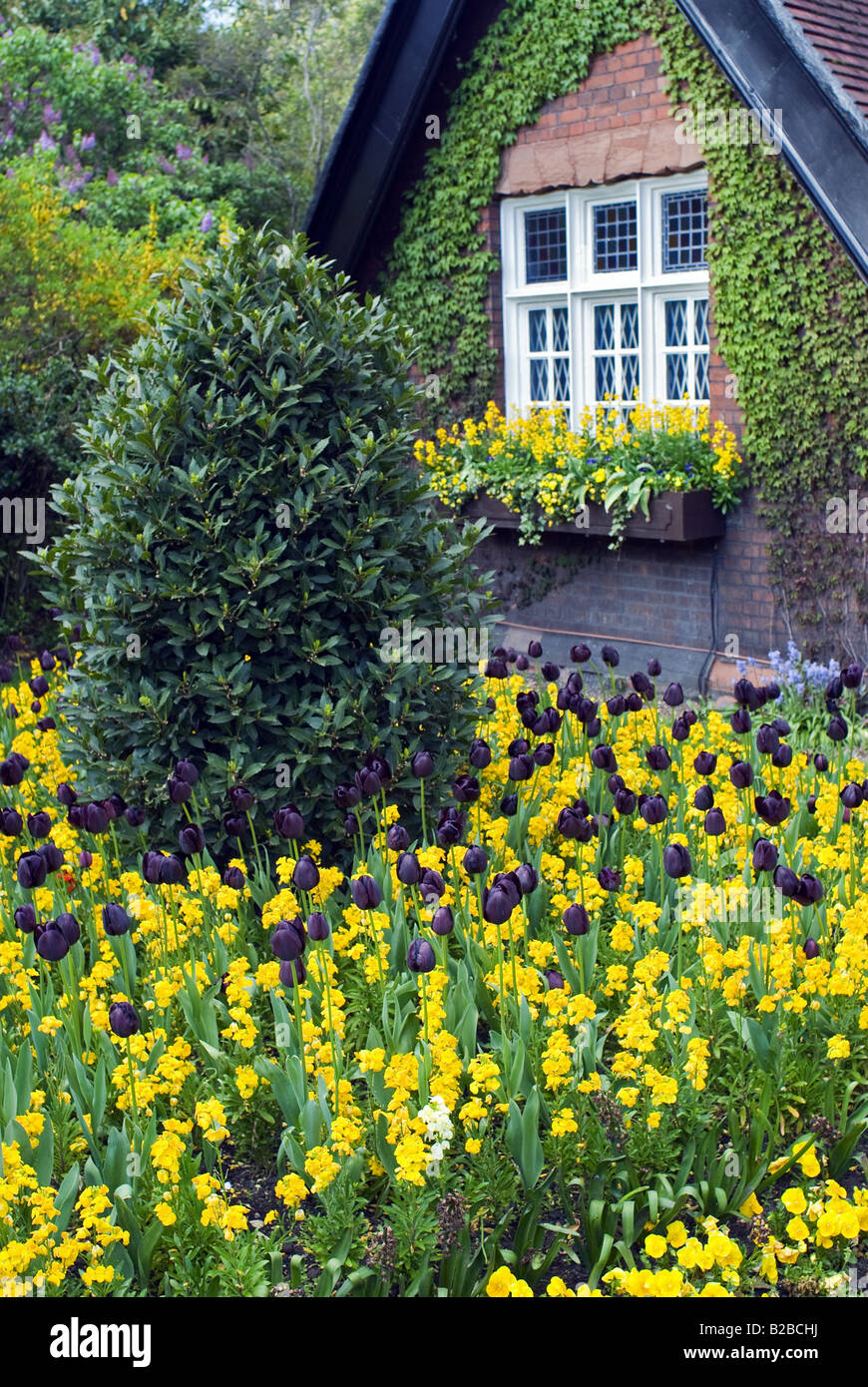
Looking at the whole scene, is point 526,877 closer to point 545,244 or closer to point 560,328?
point 560,328

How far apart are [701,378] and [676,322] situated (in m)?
0.48

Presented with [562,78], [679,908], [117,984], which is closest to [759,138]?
[562,78]

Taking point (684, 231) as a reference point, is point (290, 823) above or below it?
below

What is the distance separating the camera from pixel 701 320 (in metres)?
9.64

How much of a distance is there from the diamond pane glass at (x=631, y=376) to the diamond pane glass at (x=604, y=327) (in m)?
0.19

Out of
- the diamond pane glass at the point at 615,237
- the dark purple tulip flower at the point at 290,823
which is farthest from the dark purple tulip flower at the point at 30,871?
the diamond pane glass at the point at 615,237

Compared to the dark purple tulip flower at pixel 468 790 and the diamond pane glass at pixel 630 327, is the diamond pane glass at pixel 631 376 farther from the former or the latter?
the dark purple tulip flower at pixel 468 790

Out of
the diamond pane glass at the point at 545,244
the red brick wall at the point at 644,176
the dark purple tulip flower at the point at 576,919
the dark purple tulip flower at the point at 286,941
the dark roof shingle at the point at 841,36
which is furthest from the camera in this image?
the diamond pane glass at the point at 545,244

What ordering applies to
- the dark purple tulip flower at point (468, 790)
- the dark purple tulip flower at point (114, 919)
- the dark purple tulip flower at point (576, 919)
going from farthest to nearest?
the dark purple tulip flower at point (468, 790)
the dark purple tulip flower at point (114, 919)
the dark purple tulip flower at point (576, 919)

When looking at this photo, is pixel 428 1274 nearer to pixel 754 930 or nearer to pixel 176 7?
pixel 754 930

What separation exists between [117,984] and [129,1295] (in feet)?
4.26

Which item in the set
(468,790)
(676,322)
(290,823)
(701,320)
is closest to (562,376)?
(676,322)

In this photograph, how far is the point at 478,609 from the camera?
5.47 m

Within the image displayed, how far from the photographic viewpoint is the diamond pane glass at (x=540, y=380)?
1099 centimetres
